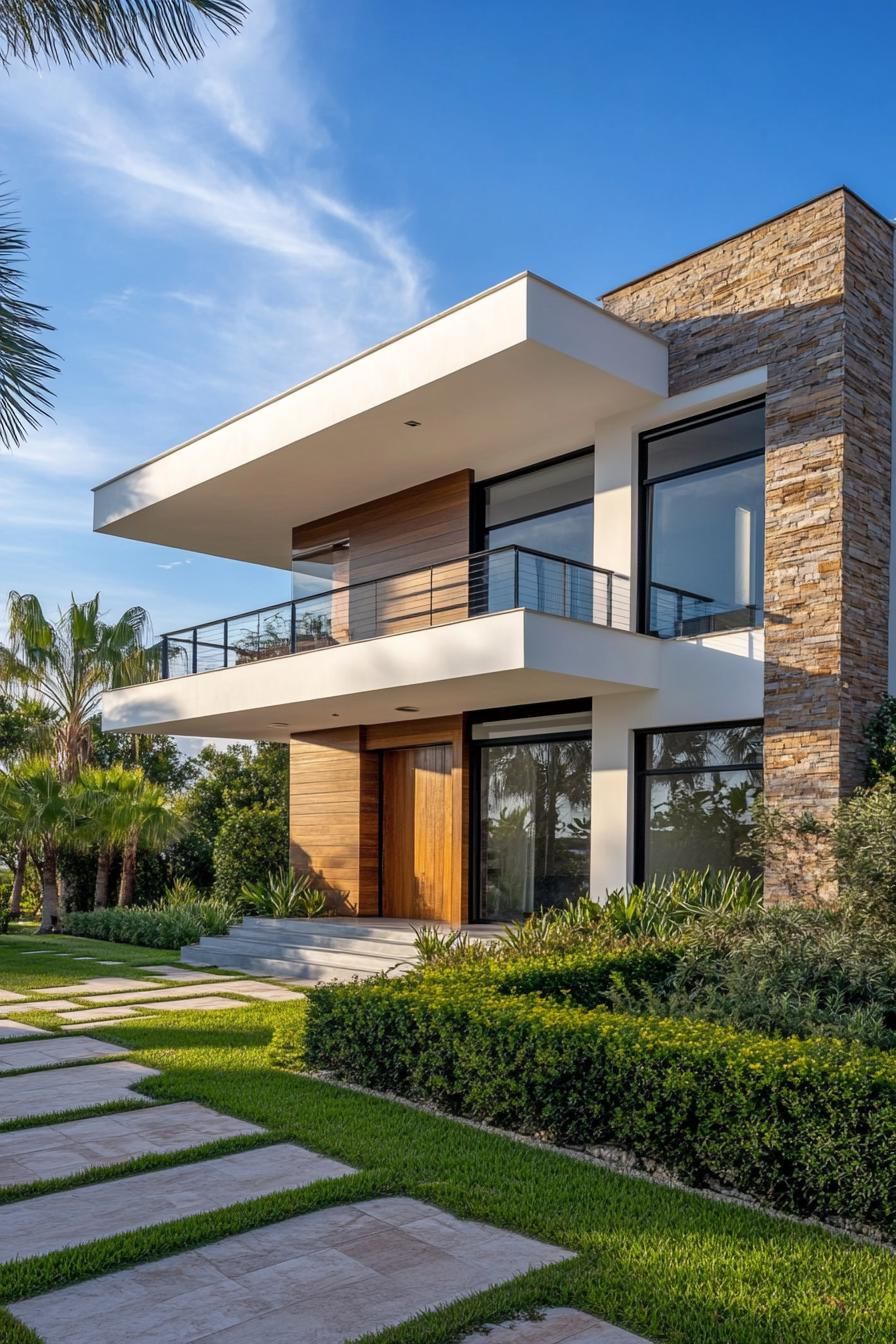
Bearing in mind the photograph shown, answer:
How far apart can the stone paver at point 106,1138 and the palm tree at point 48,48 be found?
11.5 feet

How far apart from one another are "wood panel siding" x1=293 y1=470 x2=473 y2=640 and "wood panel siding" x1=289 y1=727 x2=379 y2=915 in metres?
2.07

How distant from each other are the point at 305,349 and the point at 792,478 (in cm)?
782

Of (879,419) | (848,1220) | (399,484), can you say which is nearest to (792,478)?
(879,419)

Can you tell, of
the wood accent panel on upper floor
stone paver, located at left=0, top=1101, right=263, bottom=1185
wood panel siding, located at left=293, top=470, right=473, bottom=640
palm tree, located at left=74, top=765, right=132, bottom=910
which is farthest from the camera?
palm tree, located at left=74, top=765, right=132, bottom=910

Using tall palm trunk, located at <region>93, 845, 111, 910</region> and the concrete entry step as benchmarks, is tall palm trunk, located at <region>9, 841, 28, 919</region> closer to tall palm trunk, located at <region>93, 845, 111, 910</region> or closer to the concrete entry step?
tall palm trunk, located at <region>93, 845, 111, 910</region>

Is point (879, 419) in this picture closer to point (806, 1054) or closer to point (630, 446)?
point (630, 446)

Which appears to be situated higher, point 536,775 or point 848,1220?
point 536,775

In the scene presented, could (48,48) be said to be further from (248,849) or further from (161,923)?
(248,849)

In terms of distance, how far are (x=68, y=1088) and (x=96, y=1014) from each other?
10.1ft

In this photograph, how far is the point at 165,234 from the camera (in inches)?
499

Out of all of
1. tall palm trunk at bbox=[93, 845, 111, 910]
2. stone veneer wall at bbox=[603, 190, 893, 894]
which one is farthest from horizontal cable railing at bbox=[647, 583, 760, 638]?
tall palm trunk at bbox=[93, 845, 111, 910]

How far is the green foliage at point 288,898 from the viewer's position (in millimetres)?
Answer: 16125

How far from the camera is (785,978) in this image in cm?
790

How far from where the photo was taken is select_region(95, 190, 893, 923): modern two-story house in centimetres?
1121
